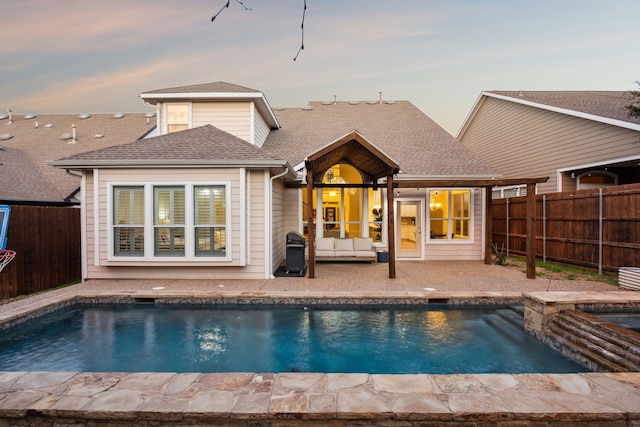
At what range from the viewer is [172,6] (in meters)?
2.76

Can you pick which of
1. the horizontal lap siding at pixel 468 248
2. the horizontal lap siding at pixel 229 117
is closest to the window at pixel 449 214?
the horizontal lap siding at pixel 468 248

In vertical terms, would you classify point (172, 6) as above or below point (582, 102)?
below

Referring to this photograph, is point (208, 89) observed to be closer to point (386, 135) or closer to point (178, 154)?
point (178, 154)

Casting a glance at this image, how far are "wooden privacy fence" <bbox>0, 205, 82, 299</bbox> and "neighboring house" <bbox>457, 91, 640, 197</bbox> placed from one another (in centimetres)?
1492

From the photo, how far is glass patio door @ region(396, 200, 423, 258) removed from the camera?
11828 millimetres

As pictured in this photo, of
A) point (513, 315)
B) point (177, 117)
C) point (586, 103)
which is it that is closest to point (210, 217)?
point (177, 117)

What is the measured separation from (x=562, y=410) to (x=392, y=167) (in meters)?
6.21

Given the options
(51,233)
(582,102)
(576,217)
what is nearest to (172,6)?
(51,233)

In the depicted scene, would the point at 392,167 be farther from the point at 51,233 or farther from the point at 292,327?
the point at 51,233

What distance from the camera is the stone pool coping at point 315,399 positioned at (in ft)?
9.01

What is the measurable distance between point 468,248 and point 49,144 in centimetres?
1809

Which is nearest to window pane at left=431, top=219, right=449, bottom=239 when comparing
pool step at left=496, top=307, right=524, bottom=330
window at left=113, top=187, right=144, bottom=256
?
pool step at left=496, top=307, right=524, bottom=330

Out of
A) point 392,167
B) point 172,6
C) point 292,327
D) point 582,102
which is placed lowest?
point 292,327

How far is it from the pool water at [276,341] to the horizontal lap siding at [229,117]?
22.8 ft
